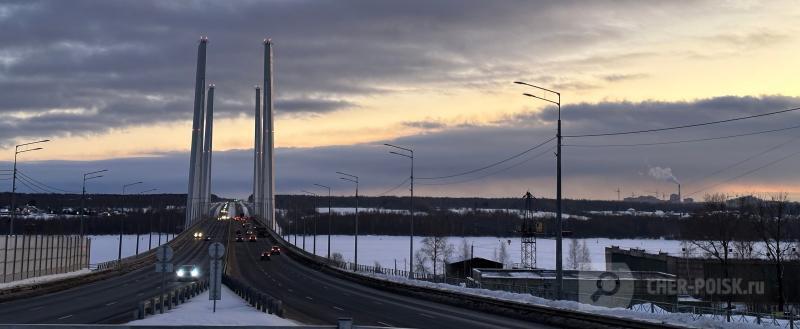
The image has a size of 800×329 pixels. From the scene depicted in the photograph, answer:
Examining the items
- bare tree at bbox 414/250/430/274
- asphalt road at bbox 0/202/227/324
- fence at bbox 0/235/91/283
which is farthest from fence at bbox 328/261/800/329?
bare tree at bbox 414/250/430/274

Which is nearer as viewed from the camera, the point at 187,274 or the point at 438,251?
the point at 187,274

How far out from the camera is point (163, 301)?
34812mm

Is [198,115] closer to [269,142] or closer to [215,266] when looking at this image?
[269,142]

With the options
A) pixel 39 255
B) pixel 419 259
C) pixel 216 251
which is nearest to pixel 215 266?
pixel 216 251

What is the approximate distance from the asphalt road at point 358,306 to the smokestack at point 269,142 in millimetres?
91318

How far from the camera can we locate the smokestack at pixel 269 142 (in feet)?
589

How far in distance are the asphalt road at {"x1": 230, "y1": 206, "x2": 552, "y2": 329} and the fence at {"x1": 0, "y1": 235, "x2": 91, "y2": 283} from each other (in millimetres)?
17821

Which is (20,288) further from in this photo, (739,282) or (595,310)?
(739,282)

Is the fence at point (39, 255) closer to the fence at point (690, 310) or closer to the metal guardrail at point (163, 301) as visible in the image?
the metal guardrail at point (163, 301)

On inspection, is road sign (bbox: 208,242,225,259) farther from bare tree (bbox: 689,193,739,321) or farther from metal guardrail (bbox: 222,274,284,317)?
bare tree (bbox: 689,193,739,321)

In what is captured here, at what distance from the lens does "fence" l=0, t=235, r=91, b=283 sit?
64125 mm

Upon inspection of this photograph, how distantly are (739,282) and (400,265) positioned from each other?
Answer: 77.7m

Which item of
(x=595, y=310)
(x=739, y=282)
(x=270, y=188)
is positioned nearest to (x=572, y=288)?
(x=739, y=282)

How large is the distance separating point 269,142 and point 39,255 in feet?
371
